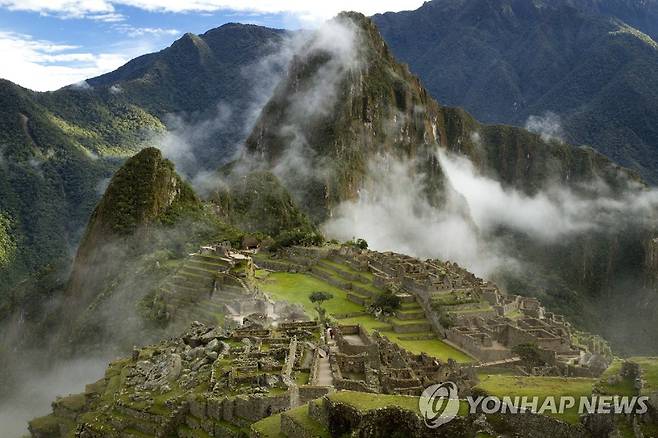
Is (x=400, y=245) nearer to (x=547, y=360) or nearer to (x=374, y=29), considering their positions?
(x=374, y=29)

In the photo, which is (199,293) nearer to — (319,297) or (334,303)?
(319,297)

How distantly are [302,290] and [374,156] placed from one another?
11188cm

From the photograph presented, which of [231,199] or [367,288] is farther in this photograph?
[231,199]

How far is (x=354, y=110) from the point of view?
16500 cm

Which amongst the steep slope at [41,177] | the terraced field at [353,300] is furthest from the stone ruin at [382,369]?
the steep slope at [41,177]

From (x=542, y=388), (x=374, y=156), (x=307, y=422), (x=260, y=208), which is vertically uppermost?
(x=374, y=156)

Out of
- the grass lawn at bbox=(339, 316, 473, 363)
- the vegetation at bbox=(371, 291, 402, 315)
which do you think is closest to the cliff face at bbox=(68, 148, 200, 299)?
the vegetation at bbox=(371, 291, 402, 315)

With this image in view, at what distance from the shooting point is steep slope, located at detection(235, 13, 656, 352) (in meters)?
149

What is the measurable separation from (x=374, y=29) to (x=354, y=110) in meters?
42.8

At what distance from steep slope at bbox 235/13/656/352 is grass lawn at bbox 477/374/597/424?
120026 millimetres

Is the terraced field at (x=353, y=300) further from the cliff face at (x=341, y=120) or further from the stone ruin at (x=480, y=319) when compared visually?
the cliff face at (x=341, y=120)

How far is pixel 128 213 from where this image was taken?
261 feet

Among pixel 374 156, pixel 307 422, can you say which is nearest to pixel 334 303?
pixel 307 422

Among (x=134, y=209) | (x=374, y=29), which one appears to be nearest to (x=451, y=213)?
(x=374, y=29)
